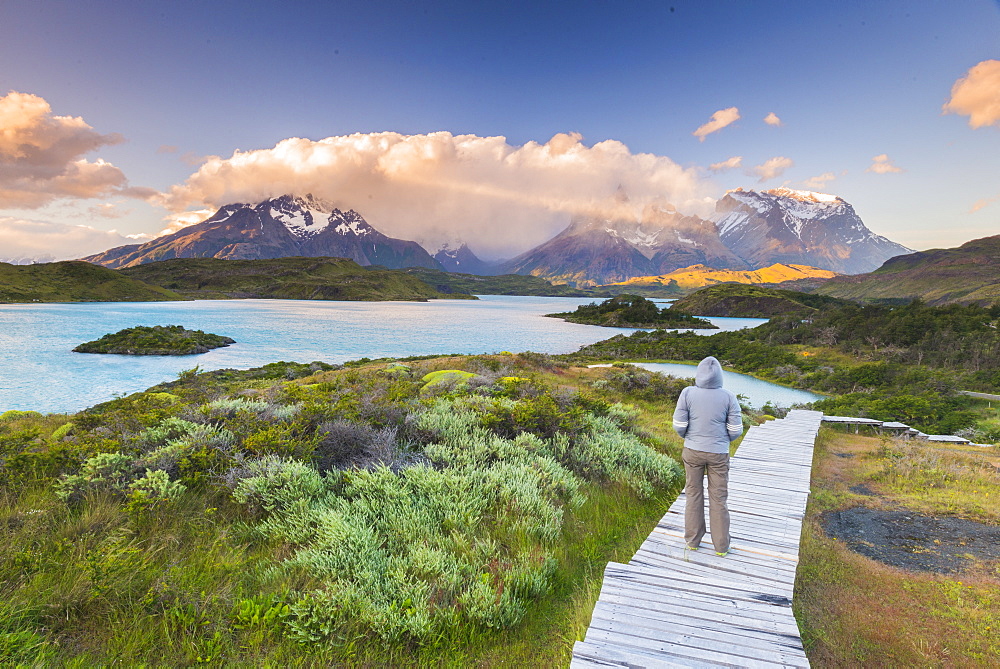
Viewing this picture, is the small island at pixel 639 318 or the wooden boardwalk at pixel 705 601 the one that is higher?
the wooden boardwalk at pixel 705 601

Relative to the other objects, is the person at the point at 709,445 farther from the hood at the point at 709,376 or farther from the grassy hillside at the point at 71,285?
the grassy hillside at the point at 71,285

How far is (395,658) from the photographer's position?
4078 millimetres

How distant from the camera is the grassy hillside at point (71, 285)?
149 meters

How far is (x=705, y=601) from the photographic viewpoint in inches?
190

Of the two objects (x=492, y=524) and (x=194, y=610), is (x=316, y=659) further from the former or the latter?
(x=492, y=524)

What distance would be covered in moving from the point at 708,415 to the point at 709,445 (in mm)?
419

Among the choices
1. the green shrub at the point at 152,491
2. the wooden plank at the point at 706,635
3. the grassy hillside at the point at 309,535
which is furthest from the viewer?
the green shrub at the point at 152,491

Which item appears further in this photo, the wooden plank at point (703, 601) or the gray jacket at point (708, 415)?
the gray jacket at point (708, 415)

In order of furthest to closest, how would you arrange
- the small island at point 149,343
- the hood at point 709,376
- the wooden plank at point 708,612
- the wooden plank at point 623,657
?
the small island at point 149,343 < the hood at point 709,376 < the wooden plank at point 708,612 < the wooden plank at point 623,657

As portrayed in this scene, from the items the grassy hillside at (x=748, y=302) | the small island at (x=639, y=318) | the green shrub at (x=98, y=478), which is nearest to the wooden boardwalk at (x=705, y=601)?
the green shrub at (x=98, y=478)

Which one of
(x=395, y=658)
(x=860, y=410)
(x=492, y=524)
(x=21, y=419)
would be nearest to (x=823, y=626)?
(x=492, y=524)

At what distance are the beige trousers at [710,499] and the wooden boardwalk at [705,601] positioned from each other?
25 centimetres

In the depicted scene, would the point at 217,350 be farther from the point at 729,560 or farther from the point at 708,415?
the point at 729,560

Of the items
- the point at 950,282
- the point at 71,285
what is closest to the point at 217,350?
the point at 71,285
